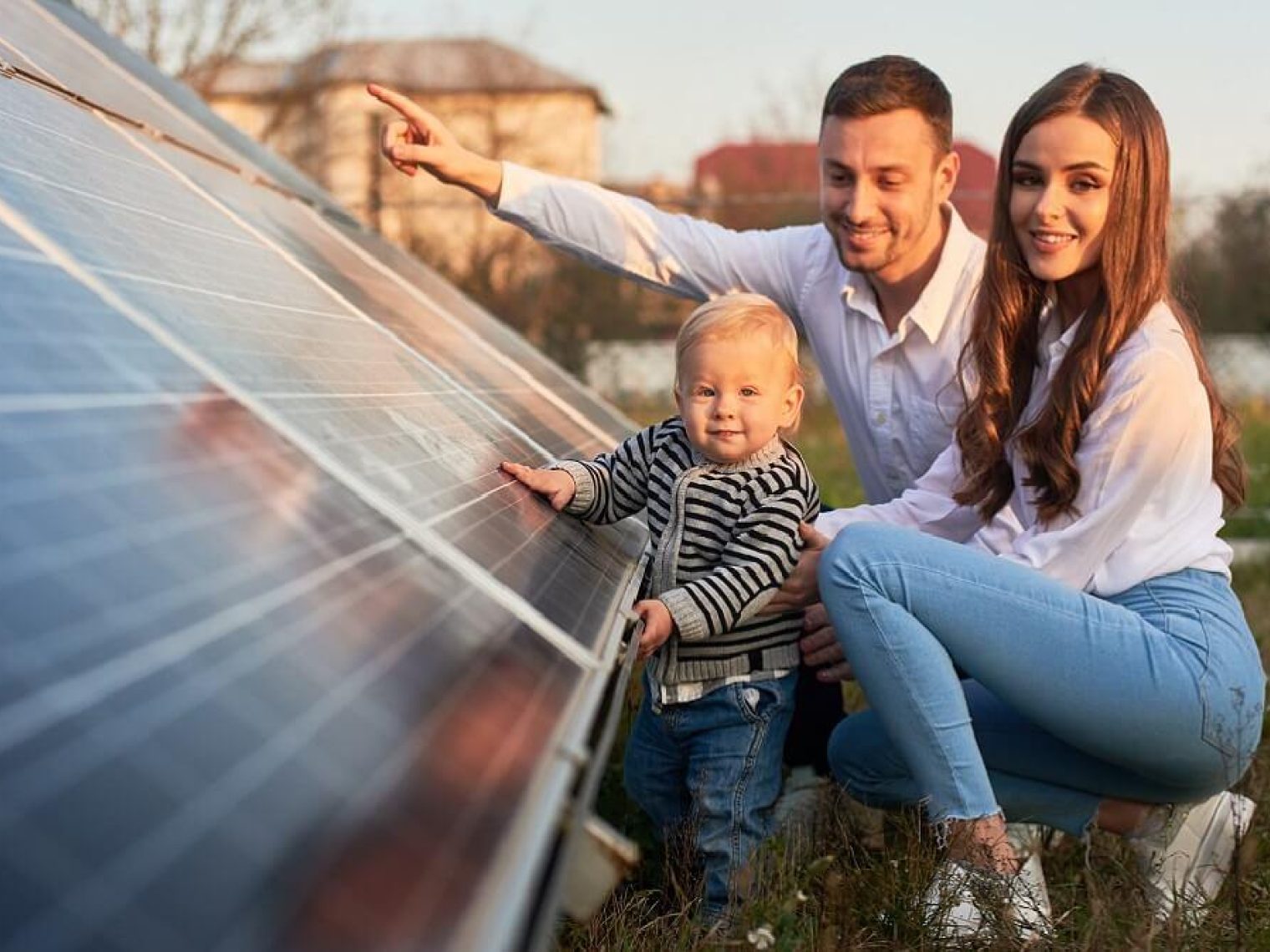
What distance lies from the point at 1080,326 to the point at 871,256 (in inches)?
A: 28.8

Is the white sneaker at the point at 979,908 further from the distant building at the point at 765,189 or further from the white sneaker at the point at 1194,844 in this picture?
the distant building at the point at 765,189

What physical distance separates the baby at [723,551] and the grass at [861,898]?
136mm

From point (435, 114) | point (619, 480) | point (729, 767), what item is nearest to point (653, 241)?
point (619, 480)

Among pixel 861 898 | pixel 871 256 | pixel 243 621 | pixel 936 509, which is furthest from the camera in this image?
pixel 871 256

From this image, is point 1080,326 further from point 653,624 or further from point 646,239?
point 646,239

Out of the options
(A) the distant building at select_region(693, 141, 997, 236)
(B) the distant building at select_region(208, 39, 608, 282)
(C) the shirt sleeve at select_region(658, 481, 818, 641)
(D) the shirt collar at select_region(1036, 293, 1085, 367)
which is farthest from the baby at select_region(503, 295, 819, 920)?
(B) the distant building at select_region(208, 39, 608, 282)

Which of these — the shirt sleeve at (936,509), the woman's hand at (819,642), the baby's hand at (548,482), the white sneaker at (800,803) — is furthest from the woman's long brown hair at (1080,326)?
the baby's hand at (548,482)

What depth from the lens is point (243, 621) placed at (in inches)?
64.1

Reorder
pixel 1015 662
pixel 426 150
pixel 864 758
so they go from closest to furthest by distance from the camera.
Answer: pixel 1015 662 → pixel 864 758 → pixel 426 150

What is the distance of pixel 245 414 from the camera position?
7.14 ft

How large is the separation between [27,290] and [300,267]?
1946 mm

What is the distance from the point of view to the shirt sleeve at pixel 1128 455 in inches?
130

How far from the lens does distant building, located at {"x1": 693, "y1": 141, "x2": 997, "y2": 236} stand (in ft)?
51.4

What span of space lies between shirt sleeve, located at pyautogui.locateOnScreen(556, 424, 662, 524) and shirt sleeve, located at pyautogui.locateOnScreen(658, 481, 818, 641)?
275 millimetres
